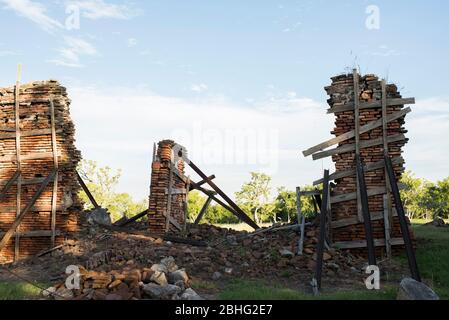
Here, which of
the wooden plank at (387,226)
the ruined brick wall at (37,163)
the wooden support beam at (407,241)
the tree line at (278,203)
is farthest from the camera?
the tree line at (278,203)

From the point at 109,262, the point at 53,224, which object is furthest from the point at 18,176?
the point at 109,262

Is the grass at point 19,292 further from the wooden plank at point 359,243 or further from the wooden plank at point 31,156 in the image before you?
A: the wooden plank at point 359,243

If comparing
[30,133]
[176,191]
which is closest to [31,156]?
[30,133]

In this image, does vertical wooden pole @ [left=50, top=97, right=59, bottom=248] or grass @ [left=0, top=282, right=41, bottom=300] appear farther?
vertical wooden pole @ [left=50, top=97, right=59, bottom=248]

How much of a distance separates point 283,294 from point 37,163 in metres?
9.32

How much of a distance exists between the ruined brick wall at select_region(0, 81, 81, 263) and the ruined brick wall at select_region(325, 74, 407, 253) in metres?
8.08

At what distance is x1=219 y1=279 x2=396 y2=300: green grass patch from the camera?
24.8 feet

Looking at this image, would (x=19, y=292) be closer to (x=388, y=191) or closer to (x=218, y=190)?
(x=218, y=190)

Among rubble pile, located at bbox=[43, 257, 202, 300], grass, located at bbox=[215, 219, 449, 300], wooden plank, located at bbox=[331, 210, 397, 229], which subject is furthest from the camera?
wooden plank, located at bbox=[331, 210, 397, 229]

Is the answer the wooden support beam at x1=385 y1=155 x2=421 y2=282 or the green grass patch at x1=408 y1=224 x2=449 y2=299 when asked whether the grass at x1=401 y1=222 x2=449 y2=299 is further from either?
the wooden support beam at x1=385 y1=155 x2=421 y2=282

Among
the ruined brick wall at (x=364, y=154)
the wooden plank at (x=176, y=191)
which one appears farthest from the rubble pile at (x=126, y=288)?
the wooden plank at (x=176, y=191)

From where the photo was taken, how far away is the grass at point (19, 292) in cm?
775

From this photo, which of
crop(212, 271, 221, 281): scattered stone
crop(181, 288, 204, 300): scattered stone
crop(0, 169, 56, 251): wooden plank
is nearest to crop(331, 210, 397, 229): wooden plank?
crop(212, 271, 221, 281): scattered stone

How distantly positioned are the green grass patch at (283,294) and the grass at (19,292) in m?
3.42
